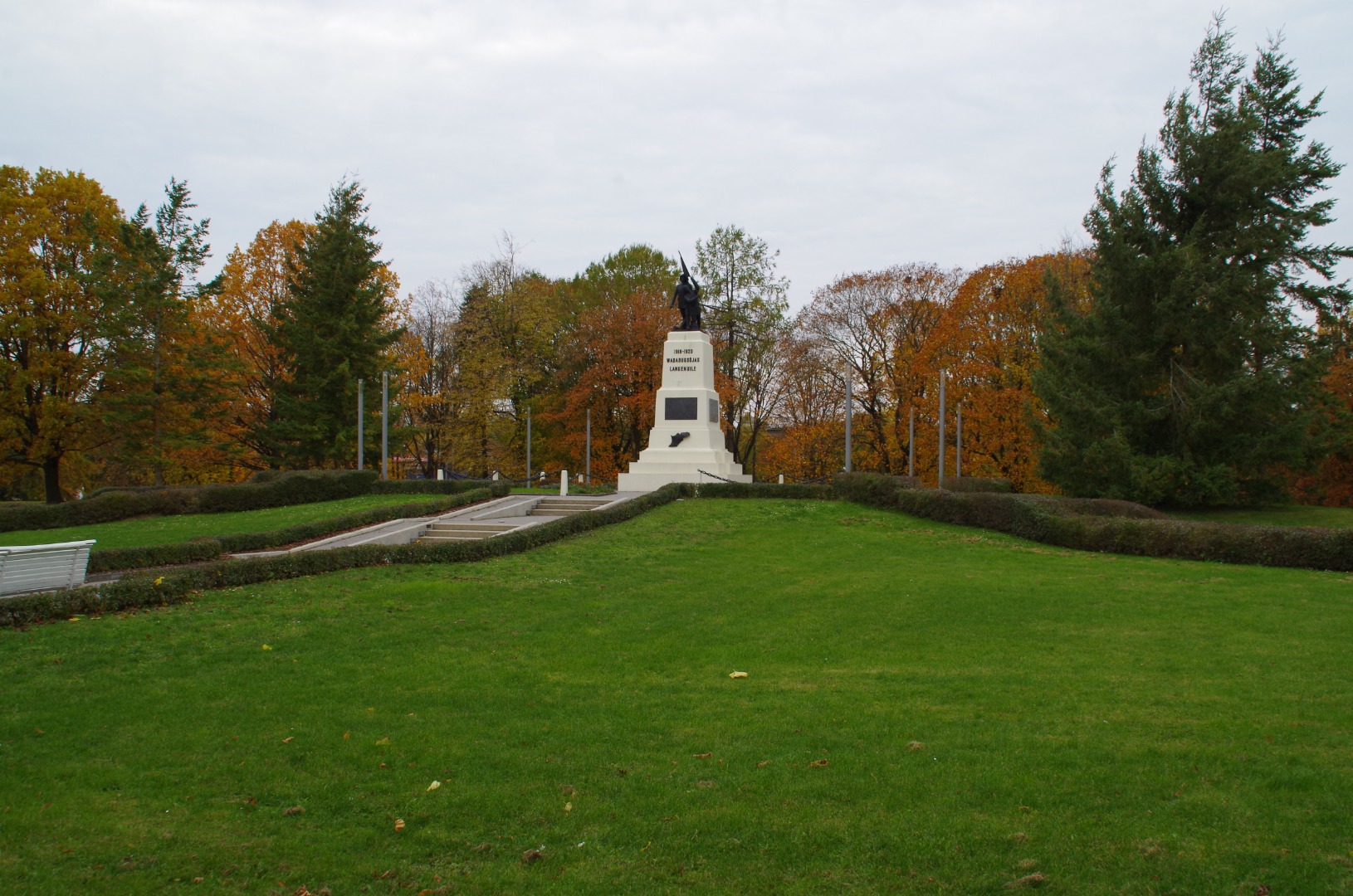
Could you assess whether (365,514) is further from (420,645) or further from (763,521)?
(420,645)

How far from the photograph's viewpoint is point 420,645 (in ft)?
26.7

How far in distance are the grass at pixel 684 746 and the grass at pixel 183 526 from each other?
8.17 metres

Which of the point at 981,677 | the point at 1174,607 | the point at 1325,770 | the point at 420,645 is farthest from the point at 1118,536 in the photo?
the point at 420,645

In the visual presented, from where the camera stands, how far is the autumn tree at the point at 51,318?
1023 inches

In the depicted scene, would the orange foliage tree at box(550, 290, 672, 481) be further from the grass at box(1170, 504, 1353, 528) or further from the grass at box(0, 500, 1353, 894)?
the grass at box(0, 500, 1353, 894)

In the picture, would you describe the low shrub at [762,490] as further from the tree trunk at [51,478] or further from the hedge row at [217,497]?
the tree trunk at [51,478]

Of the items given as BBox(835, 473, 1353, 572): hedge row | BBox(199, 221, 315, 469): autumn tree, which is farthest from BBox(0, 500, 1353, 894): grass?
BBox(199, 221, 315, 469): autumn tree

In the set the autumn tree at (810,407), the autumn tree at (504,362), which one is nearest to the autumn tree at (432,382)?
the autumn tree at (504,362)

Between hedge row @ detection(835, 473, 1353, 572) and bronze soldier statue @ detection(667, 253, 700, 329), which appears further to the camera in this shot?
bronze soldier statue @ detection(667, 253, 700, 329)

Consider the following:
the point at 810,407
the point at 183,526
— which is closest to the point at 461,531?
the point at 183,526

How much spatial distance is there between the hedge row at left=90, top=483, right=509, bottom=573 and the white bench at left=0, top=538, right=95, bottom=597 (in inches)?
94.5

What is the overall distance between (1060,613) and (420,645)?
21.3 ft

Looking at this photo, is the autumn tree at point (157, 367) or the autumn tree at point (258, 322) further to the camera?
the autumn tree at point (258, 322)

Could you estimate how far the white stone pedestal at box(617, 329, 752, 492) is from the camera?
27.1 meters
